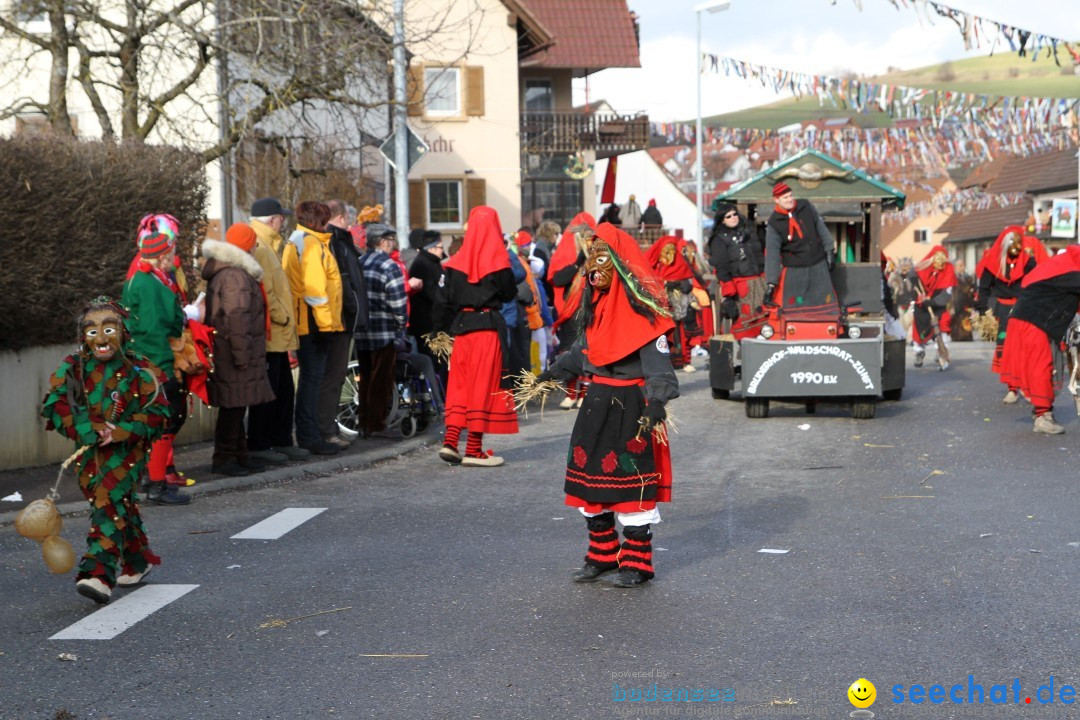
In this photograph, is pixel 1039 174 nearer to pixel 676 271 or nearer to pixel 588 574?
pixel 676 271

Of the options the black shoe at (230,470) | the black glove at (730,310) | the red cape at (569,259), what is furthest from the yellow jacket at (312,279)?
the black glove at (730,310)

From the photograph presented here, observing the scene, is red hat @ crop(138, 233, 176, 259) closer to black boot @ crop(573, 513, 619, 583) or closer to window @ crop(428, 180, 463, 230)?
black boot @ crop(573, 513, 619, 583)

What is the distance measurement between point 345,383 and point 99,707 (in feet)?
28.2

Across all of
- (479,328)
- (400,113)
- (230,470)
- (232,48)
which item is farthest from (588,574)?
(400,113)

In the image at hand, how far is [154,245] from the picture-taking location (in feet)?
31.4

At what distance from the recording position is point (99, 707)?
209 inches

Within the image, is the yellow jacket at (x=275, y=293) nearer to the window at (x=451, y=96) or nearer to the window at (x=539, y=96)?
the window at (x=451, y=96)

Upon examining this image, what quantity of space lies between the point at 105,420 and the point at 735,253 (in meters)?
12.0

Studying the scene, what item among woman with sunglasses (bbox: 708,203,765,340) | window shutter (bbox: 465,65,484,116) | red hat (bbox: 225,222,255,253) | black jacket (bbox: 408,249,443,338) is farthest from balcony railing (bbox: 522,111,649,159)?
red hat (bbox: 225,222,255,253)

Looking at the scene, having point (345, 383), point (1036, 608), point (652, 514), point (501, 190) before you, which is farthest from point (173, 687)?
point (501, 190)

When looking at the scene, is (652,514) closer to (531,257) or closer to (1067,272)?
(1067,272)

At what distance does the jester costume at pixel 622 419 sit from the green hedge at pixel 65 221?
214 inches

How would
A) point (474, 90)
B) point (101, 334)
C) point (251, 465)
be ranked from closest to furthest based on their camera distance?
point (101, 334), point (251, 465), point (474, 90)

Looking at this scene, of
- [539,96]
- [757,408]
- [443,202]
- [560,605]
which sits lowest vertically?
[757,408]
